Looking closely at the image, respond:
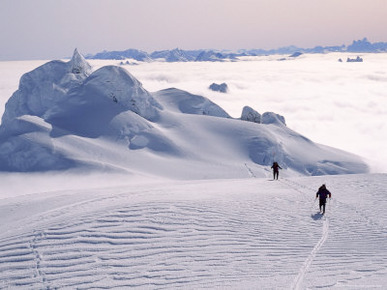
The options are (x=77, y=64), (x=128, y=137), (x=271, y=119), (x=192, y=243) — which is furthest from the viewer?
(x=271, y=119)

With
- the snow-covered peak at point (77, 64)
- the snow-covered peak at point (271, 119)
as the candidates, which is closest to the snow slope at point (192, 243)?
the snow-covered peak at point (271, 119)

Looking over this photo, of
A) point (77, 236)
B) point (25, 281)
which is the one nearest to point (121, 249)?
point (77, 236)

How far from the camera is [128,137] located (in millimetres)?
53719

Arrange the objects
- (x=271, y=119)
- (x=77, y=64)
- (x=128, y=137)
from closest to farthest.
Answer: (x=128, y=137), (x=77, y=64), (x=271, y=119)

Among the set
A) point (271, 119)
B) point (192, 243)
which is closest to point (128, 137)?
point (271, 119)

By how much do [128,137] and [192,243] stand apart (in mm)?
43403

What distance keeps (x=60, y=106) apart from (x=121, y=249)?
54.1 metres

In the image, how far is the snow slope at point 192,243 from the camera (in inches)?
384

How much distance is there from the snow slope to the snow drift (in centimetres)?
2969

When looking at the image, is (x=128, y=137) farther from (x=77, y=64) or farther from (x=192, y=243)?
(x=192, y=243)

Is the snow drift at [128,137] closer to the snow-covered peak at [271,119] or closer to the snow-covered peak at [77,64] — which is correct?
the snow-covered peak at [77,64]

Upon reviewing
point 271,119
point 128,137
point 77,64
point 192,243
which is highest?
point 77,64

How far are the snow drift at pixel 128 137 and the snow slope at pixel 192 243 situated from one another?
2969 cm

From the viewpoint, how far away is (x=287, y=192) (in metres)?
19.3
